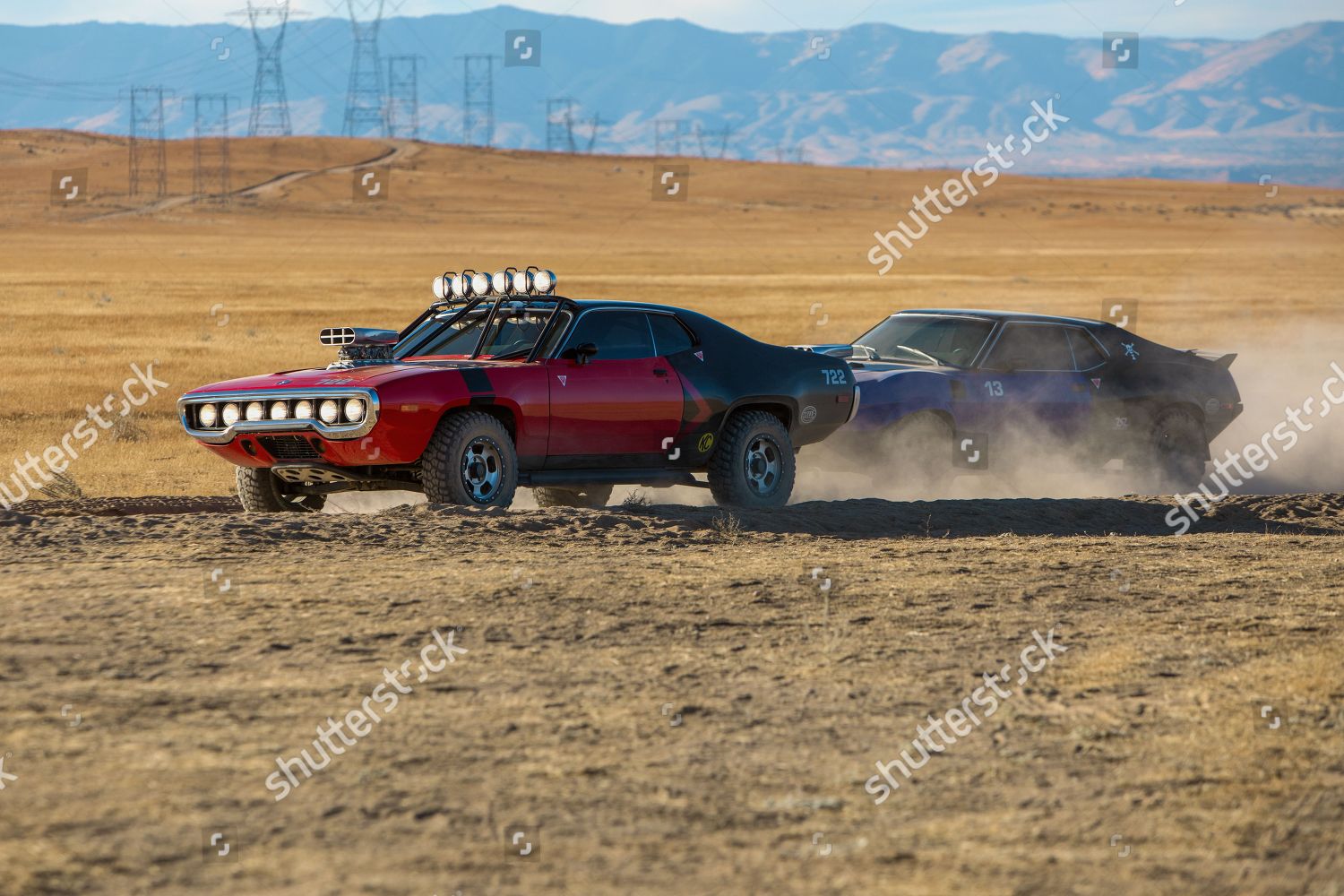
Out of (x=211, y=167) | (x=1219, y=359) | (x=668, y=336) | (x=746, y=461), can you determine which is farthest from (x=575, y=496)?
(x=211, y=167)

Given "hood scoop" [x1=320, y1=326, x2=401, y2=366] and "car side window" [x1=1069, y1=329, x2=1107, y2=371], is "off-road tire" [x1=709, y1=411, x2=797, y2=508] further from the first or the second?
"car side window" [x1=1069, y1=329, x2=1107, y2=371]

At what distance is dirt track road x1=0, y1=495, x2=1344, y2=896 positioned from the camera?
4.78 metres

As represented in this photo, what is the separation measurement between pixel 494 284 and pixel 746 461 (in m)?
2.15

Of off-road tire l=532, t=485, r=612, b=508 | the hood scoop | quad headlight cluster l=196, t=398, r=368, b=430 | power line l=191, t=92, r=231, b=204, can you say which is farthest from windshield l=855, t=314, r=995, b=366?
power line l=191, t=92, r=231, b=204

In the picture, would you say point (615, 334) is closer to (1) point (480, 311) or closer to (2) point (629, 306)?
(2) point (629, 306)

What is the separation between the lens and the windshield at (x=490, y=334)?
11.3 metres

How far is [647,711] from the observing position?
621 cm

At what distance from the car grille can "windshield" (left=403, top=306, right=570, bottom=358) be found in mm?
1306

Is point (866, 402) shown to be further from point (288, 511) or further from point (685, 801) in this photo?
point (685, 801)

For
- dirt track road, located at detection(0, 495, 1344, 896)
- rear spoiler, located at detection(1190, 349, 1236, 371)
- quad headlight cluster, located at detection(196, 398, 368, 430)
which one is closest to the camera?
dirt track road, located at detection(0, 495, 1344, 896)

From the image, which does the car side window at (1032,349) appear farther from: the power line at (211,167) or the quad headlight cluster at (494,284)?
the power line at (211,167)

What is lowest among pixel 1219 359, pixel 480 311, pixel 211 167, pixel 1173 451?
pixel 1173 451

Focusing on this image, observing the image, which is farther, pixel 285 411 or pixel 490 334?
pixel 490 334

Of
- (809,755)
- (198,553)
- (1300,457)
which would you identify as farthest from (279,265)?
(809,755)
